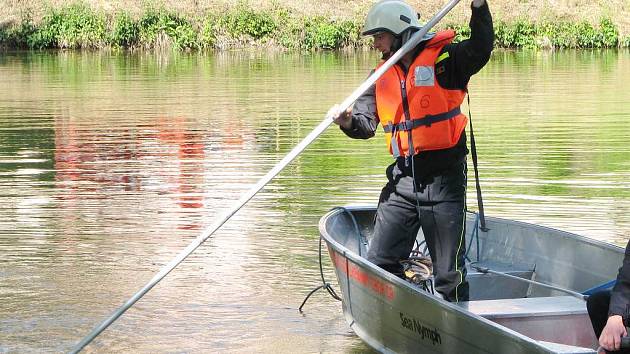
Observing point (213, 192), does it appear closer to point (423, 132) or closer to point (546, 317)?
point (423, 132)

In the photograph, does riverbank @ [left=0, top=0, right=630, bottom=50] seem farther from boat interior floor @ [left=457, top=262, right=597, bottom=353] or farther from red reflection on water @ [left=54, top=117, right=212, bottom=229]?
boat interior floor @ [left=457, top=262, right=597, bottom=353]

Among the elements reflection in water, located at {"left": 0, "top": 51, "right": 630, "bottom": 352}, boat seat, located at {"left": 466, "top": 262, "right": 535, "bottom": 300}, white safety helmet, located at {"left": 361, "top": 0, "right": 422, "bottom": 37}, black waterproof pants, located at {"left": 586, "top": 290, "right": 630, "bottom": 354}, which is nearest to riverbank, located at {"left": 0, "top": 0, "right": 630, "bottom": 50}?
reflection in water, located at {"left": 0, "top": 51, "right": 630, "bottom": 352}

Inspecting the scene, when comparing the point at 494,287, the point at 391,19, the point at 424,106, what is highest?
the point at 391,19

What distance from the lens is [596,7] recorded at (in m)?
42.3

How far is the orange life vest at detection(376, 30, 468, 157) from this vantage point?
6.02 metres

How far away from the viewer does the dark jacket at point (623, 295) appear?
424 cm

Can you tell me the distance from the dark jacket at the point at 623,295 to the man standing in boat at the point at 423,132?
1798 millimetres

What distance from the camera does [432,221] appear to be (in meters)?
6.20

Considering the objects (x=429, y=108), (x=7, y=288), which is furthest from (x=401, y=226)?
(x=7, y=288)

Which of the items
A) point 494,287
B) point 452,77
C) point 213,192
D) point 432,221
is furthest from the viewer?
point 213,192

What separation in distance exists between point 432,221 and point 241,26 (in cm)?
3641

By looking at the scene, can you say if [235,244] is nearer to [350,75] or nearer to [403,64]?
[403,64]

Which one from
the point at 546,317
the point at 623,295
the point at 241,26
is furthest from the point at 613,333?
the point at 241,26

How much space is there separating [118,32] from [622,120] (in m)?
24.9
